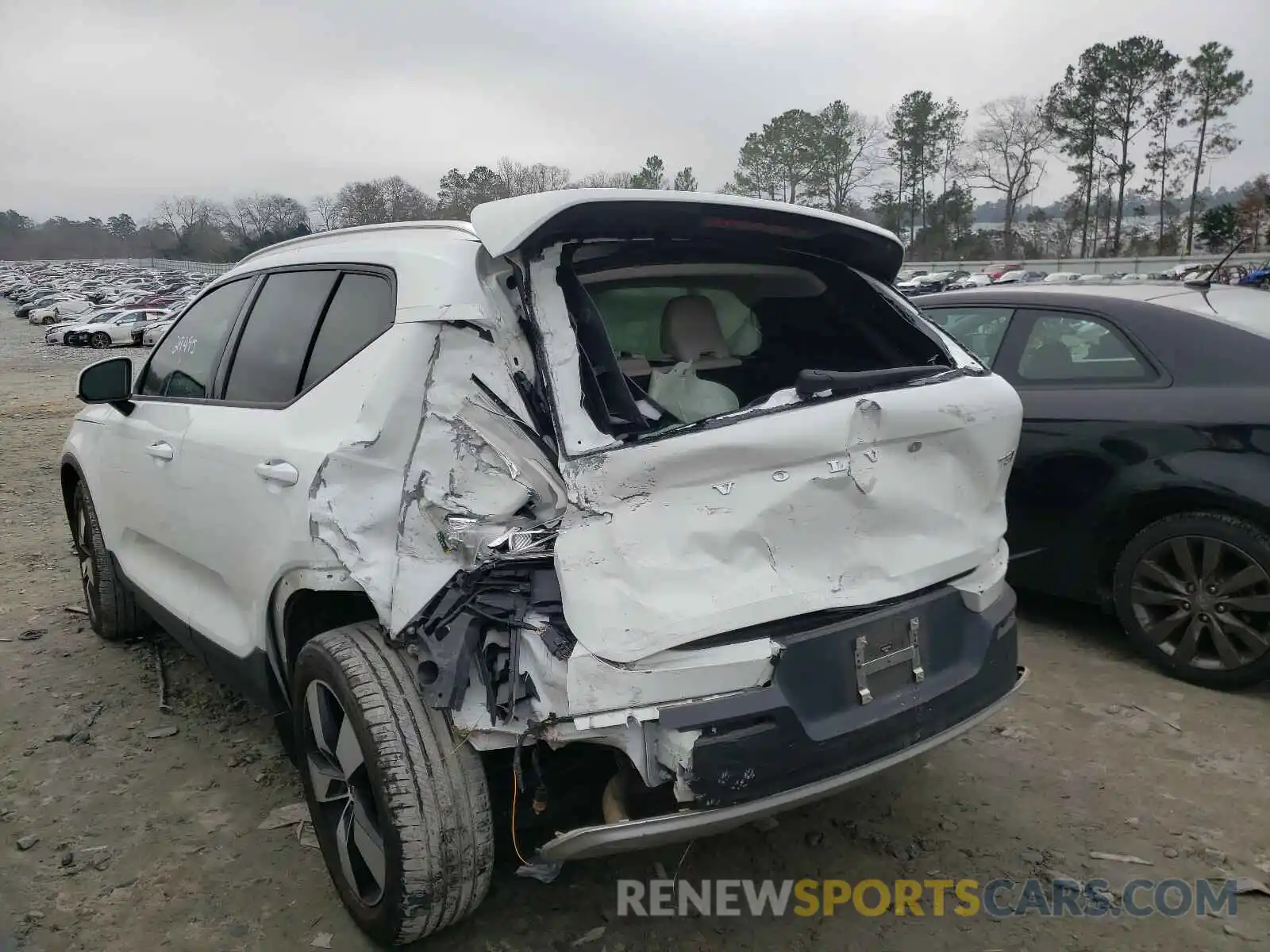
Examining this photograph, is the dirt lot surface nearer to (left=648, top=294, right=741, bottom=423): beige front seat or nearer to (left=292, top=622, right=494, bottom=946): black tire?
(left=292, top=622, right=494, bottom=946): black tire

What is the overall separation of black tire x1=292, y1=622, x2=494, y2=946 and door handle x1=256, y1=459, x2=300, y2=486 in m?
0.47

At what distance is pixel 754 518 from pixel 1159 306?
302 centimetres

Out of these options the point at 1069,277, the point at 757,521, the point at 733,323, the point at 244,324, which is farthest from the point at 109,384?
the point at 1069,277

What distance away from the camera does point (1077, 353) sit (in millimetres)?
4312

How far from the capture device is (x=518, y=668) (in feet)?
6.82

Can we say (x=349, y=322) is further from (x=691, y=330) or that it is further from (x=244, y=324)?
(x=691, y=330)

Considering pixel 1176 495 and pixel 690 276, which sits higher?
pixel 690 276

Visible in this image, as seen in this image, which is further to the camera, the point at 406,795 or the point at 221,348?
the point at 221,348

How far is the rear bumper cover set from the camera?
1.98 metres

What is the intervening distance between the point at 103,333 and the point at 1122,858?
137ft

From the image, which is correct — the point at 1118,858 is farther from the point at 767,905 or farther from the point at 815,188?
the point at 815,188

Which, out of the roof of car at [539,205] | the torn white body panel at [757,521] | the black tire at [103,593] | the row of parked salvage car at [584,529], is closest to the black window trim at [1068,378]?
the row of parked salvage car at [584,529]

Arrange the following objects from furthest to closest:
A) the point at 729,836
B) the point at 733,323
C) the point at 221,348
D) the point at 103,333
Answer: the point at 103,333 < the point at 221,348 < the point at 733,323 < the point at 729,836

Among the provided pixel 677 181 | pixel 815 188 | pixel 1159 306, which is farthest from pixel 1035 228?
pixel 1159 306
